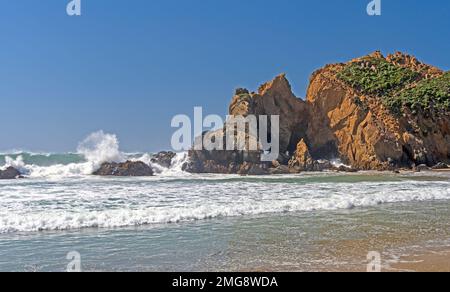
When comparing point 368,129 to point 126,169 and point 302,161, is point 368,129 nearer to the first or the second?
point 302,161

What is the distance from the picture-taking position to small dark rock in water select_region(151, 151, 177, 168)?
3678 centimetres

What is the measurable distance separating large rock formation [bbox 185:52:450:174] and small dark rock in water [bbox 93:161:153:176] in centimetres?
414

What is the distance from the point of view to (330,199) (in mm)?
15570

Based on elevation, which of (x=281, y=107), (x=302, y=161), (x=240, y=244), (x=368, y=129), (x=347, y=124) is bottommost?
(x=240, y=244)

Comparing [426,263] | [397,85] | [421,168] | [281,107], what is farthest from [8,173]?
[397,85]

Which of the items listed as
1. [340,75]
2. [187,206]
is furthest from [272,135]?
[187,206]

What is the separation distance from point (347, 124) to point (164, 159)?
16.8m

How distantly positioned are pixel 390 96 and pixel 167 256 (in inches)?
1700

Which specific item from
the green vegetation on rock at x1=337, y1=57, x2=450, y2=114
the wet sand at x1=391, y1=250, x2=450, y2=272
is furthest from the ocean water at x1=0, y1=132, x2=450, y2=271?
the green vegetation on rock at x1=337, y1=57, x2=450, y2=114

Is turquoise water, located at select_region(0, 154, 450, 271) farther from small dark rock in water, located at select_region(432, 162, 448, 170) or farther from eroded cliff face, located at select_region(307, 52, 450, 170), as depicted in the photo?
small dark rock in water, located at select_region(432, 162, 448, 170)

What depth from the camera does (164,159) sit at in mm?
37156

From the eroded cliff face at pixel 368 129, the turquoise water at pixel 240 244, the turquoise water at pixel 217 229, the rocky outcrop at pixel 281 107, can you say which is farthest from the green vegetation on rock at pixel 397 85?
the turquoise water at pixel 240 244

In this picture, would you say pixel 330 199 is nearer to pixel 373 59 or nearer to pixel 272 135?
pixel 272 135

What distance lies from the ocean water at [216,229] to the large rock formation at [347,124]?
17.6m
